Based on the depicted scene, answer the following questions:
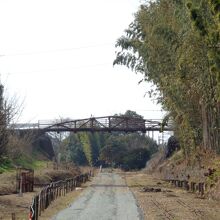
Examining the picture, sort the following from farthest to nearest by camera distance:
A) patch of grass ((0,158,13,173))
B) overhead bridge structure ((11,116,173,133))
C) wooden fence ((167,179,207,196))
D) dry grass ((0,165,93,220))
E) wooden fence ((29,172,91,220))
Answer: overhead bridge structure ((11,116,173,133)) → patch of grass ((0,158,13,173)) → wooden fence ((167,179,207,196)) → dry grass ((0,165,93,220)) → wooden fence ((29,172,91,220))

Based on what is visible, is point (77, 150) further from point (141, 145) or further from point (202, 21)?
point (202, 21)

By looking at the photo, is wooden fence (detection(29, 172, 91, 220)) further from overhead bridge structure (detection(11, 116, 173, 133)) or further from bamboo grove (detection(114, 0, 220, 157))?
overhead bridge structure (detection(11, 116, 173, 133))

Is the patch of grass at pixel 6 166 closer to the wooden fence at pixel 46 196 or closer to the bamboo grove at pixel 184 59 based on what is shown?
the wooden fence at pixel 46 196

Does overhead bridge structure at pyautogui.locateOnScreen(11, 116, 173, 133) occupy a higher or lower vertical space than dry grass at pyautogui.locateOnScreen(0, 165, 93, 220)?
higher

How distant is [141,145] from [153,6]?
7926 cm

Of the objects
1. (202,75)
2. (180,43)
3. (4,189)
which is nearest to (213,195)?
(202,75)

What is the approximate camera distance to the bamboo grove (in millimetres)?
22594

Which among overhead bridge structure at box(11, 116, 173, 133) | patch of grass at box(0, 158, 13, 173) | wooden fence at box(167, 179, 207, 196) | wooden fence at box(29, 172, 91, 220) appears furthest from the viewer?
overhead bridge structure at box(11, 116, 173, 133)

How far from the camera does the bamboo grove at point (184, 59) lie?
22.6m

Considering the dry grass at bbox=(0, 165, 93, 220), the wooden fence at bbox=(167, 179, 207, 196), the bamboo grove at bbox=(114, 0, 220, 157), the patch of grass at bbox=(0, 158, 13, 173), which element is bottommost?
the dry grass at bbox=(0, 165, 93, 220)

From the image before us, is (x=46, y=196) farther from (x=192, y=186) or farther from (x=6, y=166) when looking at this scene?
(x=6, y=166)

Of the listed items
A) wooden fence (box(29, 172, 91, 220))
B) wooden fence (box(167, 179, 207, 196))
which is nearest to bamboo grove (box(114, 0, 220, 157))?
wooden fence (box(167, 179, 207, 196))

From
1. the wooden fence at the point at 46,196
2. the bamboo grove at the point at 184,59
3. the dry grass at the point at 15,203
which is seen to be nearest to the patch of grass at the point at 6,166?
the dry grass at the point at 15,203

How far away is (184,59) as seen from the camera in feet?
90.5
